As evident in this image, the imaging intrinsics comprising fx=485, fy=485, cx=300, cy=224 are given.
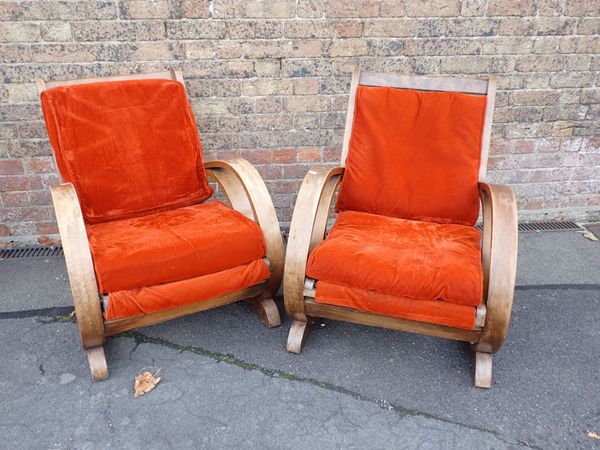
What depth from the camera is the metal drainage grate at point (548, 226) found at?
10.1 ft

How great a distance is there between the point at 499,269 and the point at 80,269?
1.49m

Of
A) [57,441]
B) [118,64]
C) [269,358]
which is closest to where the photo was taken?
[57,441]

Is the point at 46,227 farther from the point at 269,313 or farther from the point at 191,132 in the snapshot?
the point at 269,313

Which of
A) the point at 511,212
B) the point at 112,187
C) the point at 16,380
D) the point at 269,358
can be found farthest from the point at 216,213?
the point at 511,212

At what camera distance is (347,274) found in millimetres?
1781

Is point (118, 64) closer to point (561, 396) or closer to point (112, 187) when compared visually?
point (112, 187)

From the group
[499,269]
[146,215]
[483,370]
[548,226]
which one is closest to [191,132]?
[146,215]

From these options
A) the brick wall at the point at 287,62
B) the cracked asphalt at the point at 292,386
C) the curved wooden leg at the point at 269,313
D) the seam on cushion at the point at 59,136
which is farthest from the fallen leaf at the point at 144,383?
the brick wall at the point at 287,62

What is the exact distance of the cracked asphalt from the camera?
1.67 meters

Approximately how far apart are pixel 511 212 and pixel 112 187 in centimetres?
169

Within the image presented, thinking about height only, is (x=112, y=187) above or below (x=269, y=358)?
above

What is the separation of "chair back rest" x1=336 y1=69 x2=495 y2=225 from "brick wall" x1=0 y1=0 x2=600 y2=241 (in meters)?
0.46

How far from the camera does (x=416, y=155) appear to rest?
2248 millimetres

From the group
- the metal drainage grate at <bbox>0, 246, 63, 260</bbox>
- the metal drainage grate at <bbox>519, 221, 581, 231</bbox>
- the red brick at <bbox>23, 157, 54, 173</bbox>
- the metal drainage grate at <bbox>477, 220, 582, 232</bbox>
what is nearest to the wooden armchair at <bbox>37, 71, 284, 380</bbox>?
the red brick at <bbox>23, 157, 54, 173</bbox>
